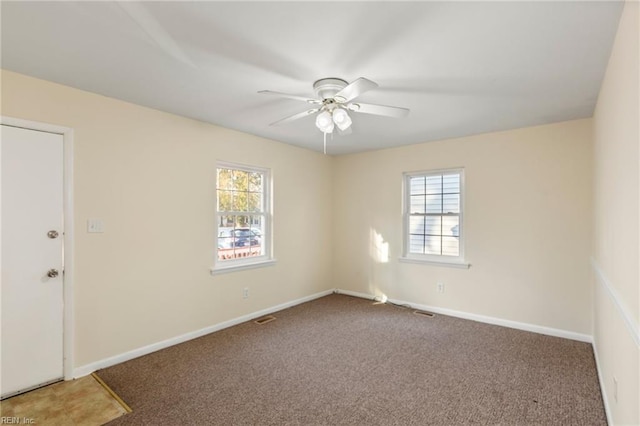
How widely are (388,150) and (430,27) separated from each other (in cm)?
315

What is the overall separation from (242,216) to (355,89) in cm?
257

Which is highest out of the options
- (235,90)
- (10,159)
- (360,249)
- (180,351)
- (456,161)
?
(235,90)

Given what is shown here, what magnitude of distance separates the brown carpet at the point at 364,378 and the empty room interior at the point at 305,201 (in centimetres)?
2

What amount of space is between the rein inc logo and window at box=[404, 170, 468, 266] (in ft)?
13.7

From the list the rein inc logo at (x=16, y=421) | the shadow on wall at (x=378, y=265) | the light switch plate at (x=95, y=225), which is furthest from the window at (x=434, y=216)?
the rein inc logo at (x=16, y=421)

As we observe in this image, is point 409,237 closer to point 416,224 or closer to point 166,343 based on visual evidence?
point 416,224

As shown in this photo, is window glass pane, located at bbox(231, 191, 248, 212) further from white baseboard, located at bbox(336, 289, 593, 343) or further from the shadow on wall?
white baseboard, located at bbox(336, 289, 593, 343)

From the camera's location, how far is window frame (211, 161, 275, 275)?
12.7 feet

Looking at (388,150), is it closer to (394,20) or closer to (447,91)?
(447,91)

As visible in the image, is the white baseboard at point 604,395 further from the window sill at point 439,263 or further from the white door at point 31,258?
the white door at point 31,258

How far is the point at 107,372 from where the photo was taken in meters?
2.80

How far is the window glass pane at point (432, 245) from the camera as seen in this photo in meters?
4.58

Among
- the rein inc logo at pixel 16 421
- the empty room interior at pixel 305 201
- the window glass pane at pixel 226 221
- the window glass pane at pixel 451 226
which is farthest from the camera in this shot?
the window glass pane at pixel 451 226

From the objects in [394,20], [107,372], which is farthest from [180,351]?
[394,20]
